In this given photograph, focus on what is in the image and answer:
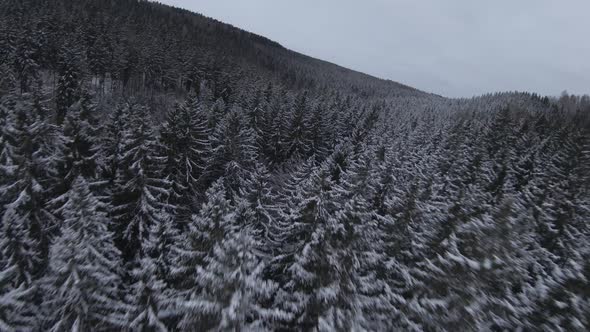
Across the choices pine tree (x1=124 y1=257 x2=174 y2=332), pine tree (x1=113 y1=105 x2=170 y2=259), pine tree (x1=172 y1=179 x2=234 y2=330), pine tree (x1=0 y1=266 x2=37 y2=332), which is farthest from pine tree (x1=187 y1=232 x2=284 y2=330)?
pine tree (x1=113 y1=105 x2=170 y2=259)

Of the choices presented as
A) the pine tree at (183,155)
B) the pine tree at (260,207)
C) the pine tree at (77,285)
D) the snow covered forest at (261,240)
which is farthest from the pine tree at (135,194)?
the pine tree at (77,285)

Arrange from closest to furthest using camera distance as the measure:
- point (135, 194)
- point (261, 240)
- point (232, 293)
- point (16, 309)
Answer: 1. point (232, 293)
2. point (16, 309)
3. point (261, 240)
4. point (135, 194)

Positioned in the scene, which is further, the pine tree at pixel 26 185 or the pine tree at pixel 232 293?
the pine tree at pixel 26 185

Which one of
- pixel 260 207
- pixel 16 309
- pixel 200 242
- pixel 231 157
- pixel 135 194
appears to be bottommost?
pixel 135 194

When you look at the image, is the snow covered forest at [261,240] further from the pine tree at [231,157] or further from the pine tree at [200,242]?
the pine tree at [231,157]

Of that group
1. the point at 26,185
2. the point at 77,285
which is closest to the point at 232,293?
the point at 77,285

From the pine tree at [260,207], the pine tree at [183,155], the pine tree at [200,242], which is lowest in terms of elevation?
the pine tree at [183,155]

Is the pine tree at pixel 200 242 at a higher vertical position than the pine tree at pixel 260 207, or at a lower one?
higher

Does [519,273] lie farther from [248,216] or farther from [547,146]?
[547,146]

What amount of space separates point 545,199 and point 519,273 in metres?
19.2

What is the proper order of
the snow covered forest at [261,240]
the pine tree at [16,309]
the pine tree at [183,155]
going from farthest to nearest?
the pine tree at [183,155], the pine tree at [16,309], the snow covered forest at [261,240]

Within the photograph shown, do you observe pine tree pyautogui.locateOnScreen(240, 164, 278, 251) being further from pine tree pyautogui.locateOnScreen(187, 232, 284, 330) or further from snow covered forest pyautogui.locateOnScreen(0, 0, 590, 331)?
pine tree pyautogui.locateOnScreen(187, 232, 284, 330)

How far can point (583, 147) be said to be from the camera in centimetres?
3703

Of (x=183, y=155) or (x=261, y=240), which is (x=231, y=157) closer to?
(x=183, y=155)
